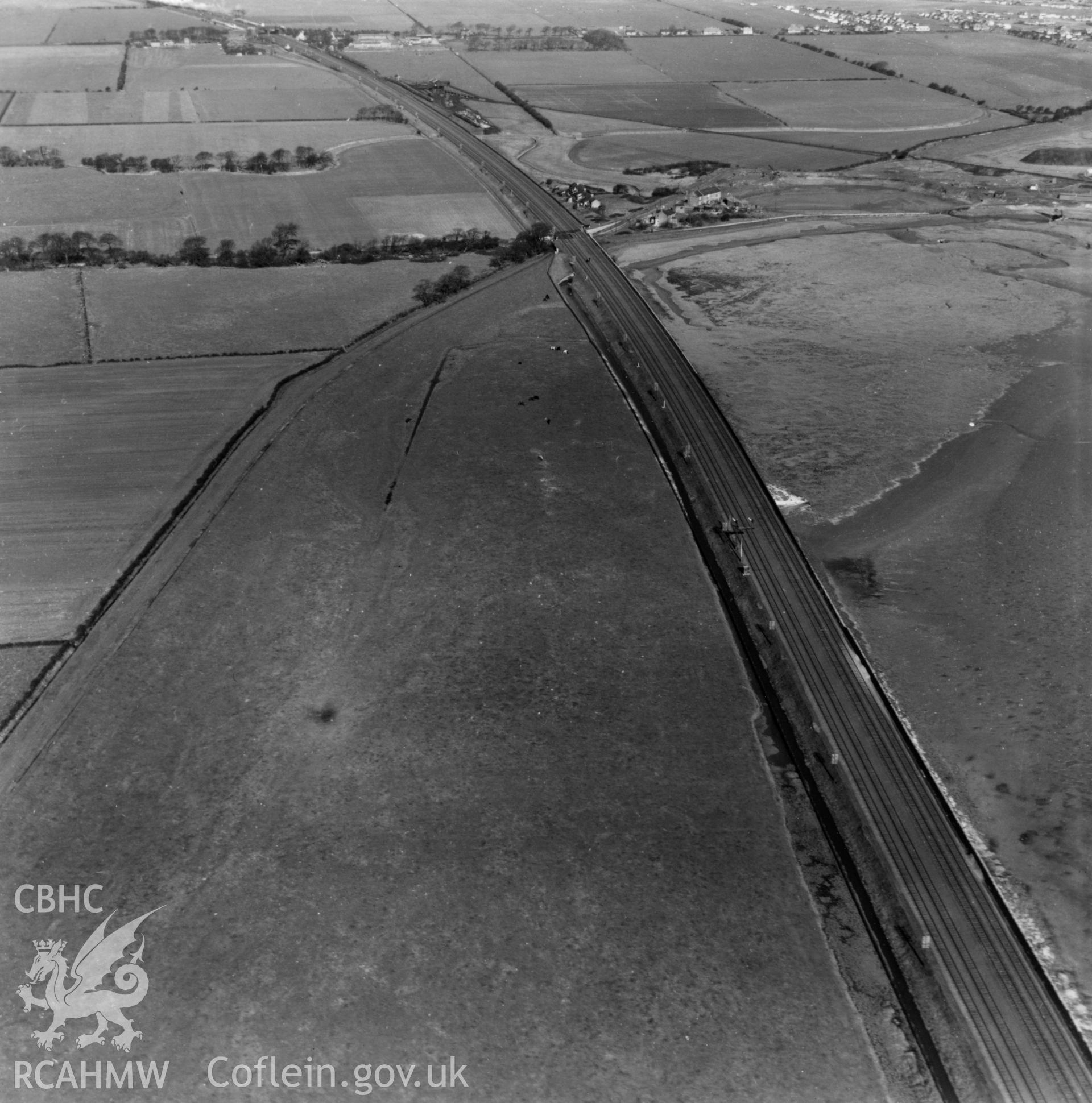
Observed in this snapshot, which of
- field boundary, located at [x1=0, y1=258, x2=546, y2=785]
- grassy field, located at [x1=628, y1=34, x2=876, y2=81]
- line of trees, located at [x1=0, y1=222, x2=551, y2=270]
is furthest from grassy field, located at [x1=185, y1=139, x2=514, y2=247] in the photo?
grassy field, located at [x1=628, y1=34, x2=876, y2=81]

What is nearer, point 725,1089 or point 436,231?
point 725,1089

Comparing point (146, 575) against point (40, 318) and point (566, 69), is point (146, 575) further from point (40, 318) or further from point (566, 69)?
point (566, 69)

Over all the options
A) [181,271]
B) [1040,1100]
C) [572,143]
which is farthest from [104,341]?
[572,143]

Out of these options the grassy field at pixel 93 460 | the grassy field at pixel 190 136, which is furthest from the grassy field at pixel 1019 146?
the grassy field at pixel 93 460

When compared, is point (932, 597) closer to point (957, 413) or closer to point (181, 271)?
point (957, 413)

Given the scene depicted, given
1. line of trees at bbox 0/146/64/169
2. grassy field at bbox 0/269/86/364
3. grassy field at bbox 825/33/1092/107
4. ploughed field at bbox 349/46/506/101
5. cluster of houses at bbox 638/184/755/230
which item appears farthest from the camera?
ploughed field at bbox 349/46/506/101

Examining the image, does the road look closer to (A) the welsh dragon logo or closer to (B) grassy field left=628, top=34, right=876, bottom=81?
(A) the welsh dragon logo
